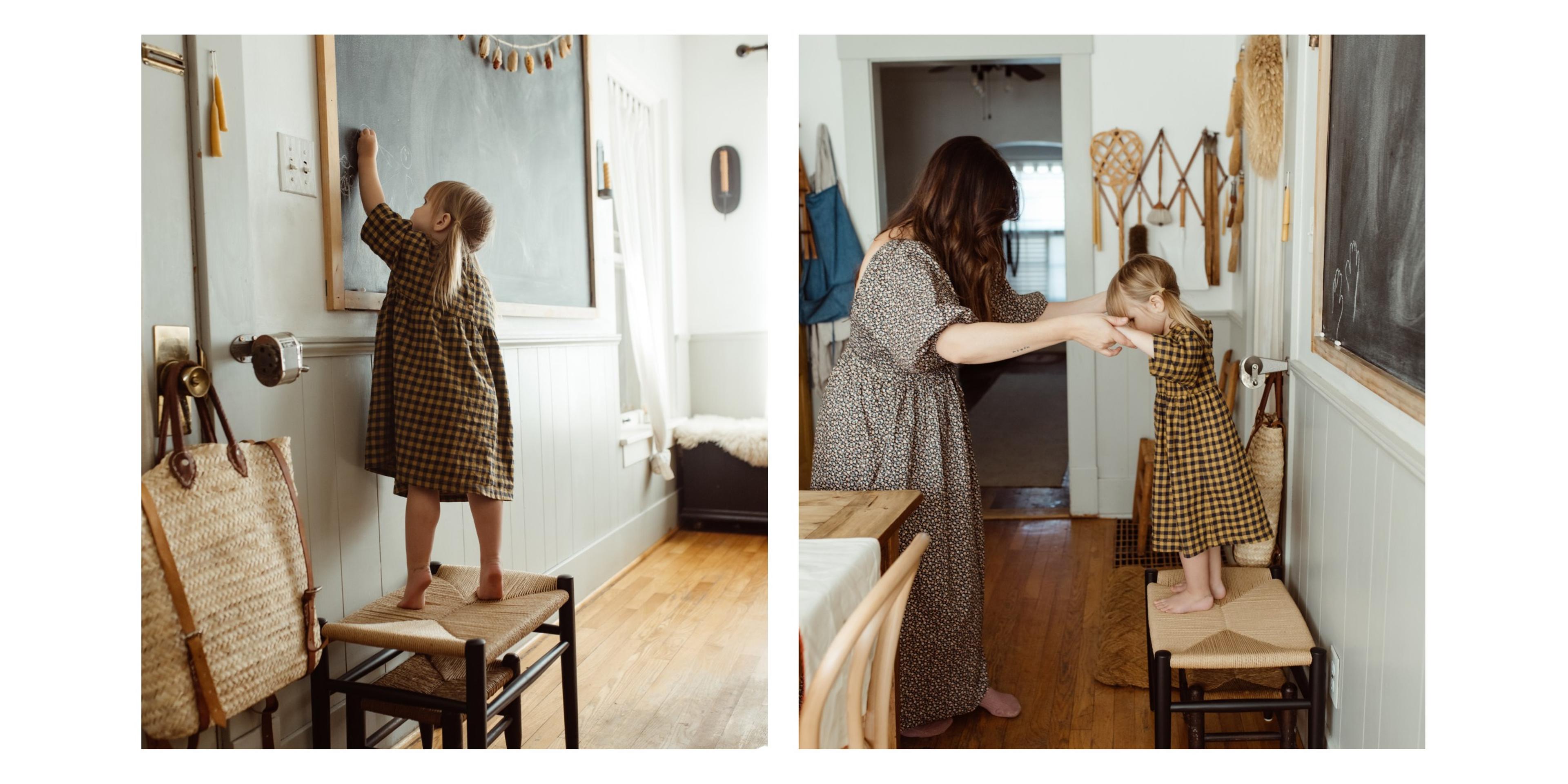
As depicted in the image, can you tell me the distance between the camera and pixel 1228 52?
3.37 meters

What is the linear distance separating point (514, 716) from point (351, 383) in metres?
0.54

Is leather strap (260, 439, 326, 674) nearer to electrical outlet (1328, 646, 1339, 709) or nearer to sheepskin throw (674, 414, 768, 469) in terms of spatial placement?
sheepskin throw (674, 414, 768, 469)

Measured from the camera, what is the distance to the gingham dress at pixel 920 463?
176 centimetres

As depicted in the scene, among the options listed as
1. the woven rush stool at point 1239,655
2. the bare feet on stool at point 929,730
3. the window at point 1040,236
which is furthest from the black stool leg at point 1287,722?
the window at point 1040,236

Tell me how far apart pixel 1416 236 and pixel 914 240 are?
75cm

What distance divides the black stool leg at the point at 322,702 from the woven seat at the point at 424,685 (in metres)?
0.06

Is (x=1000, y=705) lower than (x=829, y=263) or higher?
lower

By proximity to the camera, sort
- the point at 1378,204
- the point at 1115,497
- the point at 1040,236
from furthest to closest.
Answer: the point at 1040,236
the point at 1115,497
the point at 1378,204

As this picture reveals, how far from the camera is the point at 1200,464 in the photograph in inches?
67.2

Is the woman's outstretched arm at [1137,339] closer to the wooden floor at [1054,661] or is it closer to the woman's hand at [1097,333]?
the woman's hand at [1097,333]

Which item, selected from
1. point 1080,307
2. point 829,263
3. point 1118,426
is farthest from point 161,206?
point 1118,426

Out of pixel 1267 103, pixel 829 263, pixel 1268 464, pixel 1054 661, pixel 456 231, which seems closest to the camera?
pixel 456 231

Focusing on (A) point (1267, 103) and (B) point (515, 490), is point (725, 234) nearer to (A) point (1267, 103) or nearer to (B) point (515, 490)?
(B) point (515, 490)
